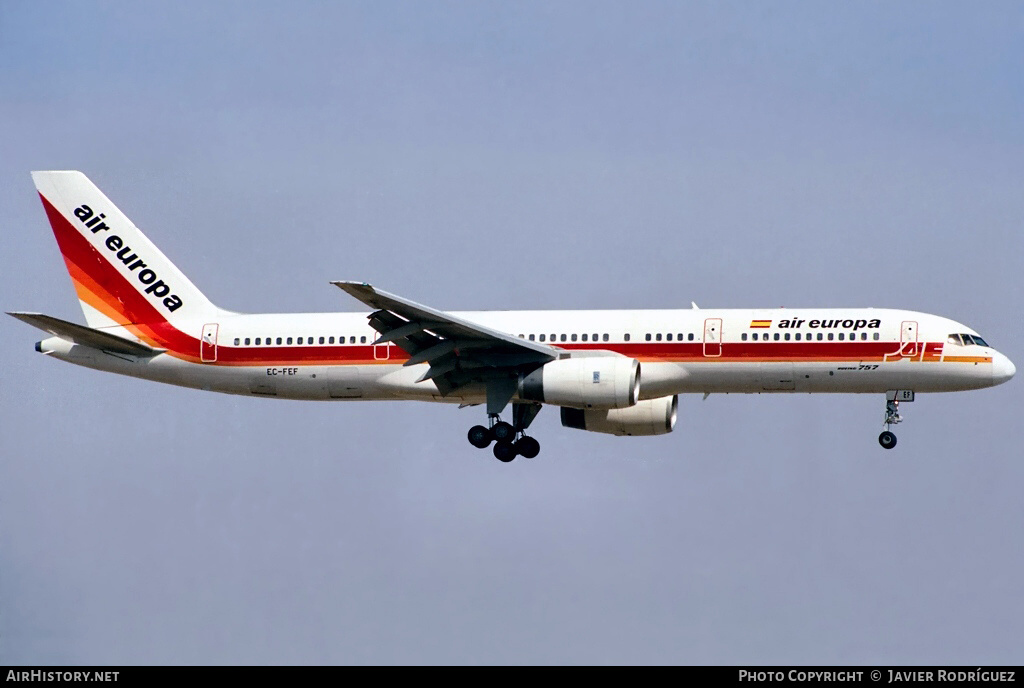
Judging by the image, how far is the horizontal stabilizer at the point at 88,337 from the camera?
61656mm

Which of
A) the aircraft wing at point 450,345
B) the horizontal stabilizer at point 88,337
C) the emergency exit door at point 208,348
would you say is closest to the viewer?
the aircraft wing at point 450,345

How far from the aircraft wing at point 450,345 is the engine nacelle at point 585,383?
0.87 metres

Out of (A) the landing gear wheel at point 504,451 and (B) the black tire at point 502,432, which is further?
(A) the landing gear wheel at point 504,451

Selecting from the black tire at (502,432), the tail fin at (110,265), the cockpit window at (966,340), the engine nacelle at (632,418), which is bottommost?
the black tire at (502,432)

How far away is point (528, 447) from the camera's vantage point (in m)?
63.7

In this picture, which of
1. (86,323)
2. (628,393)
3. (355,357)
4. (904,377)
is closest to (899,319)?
(904,377)

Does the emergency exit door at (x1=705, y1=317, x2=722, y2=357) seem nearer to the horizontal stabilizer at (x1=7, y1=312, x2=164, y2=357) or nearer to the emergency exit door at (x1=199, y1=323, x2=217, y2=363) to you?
the emergency exit door at (x1=199, y1=323, x2=217, y2=363)

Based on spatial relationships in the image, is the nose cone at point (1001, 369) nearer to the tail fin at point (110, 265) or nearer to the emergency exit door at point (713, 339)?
the emergency exit door at point (713, 339)

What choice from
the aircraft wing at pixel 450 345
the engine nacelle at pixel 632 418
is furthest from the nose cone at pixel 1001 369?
the aircraft wing at pixel 450 345
